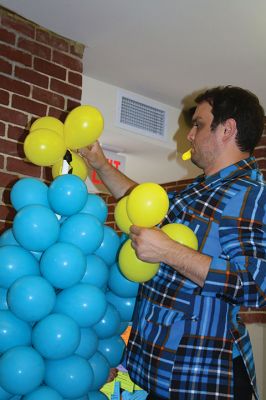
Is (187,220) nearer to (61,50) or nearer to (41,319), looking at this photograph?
(41,319)

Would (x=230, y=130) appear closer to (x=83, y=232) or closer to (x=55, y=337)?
(x=83, y=232)

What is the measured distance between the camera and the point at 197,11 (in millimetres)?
2195

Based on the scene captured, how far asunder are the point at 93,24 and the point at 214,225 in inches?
59.8

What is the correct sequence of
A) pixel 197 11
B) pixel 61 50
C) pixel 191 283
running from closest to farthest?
pixel 191 283
pixel 197 11
pixel 61 50

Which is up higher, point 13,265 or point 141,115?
point 141,115

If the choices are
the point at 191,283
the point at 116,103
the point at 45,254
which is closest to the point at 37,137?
the point at 45,254

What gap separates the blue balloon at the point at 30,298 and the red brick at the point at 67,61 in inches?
64.9

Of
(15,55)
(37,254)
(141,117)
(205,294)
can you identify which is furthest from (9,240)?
(141,117)

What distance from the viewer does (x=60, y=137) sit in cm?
140

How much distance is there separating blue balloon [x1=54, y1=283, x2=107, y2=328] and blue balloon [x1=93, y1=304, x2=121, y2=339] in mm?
89

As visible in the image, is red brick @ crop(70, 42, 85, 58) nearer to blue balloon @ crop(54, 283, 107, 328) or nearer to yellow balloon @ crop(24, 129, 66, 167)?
yellow balloon @ crop(24, 129, 66, 167)

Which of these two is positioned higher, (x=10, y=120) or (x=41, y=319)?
(x=10, y=120)

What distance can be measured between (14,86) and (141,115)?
1096 mm

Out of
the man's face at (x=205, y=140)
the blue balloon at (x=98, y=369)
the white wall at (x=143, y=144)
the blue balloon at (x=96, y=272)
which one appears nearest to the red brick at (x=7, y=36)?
the white wall at (x=143, y=144)
